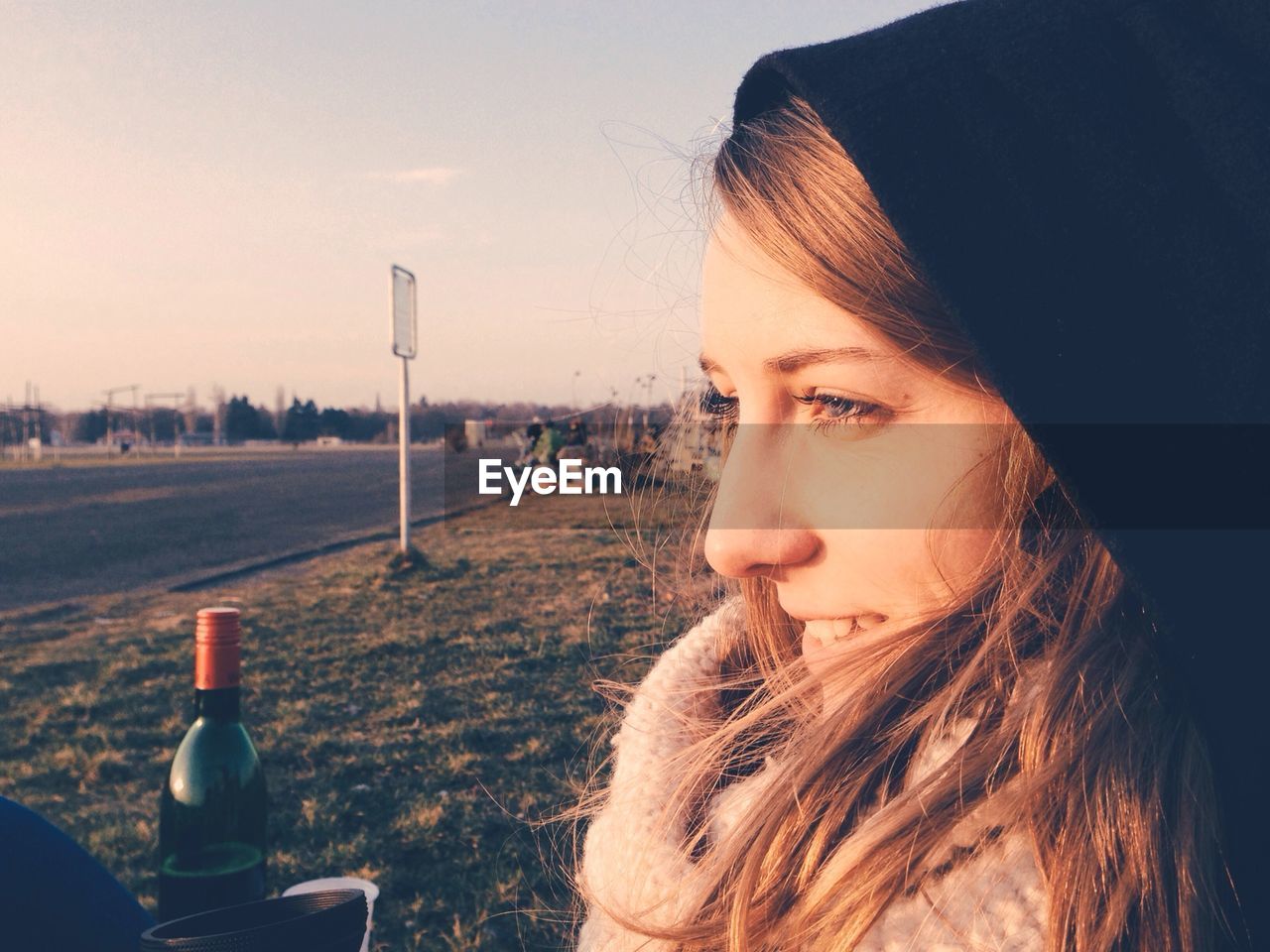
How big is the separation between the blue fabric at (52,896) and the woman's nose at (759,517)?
3.64ft

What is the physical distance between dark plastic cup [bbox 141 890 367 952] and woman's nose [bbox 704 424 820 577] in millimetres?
573

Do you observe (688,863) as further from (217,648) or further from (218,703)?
(218,703)

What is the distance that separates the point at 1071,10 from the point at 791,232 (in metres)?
0.33

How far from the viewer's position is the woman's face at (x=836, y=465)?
3.19 ft

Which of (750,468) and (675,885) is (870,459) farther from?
(675,885)

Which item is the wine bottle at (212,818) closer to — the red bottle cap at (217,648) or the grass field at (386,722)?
the red bottle cap at (217,648)

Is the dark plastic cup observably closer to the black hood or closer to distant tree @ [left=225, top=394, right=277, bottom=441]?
the black hood

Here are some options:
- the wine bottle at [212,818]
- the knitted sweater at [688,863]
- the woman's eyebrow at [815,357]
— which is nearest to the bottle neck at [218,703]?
the wine bottle at [212,818]

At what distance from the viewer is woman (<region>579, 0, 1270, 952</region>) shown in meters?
0.80

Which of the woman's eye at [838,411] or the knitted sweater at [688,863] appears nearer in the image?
the knitted sweater at [688,863]

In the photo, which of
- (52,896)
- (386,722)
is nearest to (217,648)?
(52,896)

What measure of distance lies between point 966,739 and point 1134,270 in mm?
475

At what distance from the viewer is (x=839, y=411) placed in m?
1.03

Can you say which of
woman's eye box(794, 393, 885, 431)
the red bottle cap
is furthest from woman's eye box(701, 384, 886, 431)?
the red bottle cap
